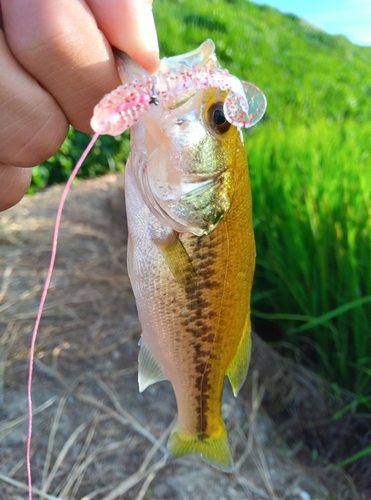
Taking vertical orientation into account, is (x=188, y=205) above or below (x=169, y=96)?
below

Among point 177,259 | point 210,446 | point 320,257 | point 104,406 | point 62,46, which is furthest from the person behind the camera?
point 320,257

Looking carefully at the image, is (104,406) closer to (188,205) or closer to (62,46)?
(188,205)

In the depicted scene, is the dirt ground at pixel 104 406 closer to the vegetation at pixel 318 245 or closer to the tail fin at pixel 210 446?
the vegetation at pixel 318 245

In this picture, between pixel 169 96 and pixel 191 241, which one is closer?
pixel 169 96

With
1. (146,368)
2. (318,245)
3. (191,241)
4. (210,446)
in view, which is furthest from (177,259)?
(318,245)

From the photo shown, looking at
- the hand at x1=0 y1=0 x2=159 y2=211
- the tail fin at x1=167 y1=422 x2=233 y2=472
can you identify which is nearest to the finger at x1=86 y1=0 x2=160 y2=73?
the hand at x1=0 y1=0 x2=159 y2=211

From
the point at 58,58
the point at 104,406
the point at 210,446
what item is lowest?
the point at 104,406

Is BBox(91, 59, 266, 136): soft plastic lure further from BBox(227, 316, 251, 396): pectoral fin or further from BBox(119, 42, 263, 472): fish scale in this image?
BBox(227, 316, 251, 396): pectoral fin
